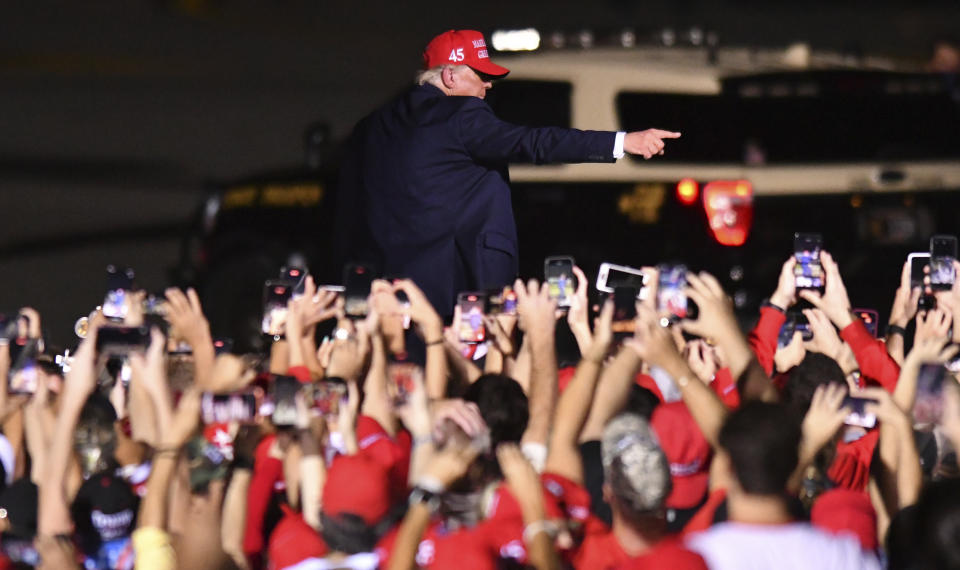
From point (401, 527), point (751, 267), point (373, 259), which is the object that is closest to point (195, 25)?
point (751, 267)

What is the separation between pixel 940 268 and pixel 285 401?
2415 millimetres

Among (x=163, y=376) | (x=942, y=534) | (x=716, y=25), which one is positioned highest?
(x=716, y=25)

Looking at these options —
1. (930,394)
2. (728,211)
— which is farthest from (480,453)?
(728,211)

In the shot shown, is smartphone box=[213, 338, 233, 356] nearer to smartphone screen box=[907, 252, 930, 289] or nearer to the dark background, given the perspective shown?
smartphone screen box=[907, 252, 930, 289]

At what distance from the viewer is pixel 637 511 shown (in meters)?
4.45

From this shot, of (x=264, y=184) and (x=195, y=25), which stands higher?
(x=195, y=25)

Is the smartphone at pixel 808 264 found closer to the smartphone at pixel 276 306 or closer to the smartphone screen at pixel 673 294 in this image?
the smartphone screen at pixel 673 294

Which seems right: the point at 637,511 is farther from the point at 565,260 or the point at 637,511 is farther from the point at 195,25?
the point at 195,25

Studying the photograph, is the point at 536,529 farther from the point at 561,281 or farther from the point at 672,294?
the point at 561,281

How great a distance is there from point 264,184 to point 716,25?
10999 mm

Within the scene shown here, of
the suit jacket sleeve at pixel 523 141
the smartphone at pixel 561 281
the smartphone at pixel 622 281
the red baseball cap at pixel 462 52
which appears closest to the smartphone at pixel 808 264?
the smartphone at pixel 622 281

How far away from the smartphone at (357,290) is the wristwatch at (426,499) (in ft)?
5.39

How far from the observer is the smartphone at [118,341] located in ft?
17.5

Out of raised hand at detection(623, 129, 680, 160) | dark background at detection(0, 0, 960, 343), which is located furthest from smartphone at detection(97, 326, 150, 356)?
dark background at detection(0, 0, 960, 343)
